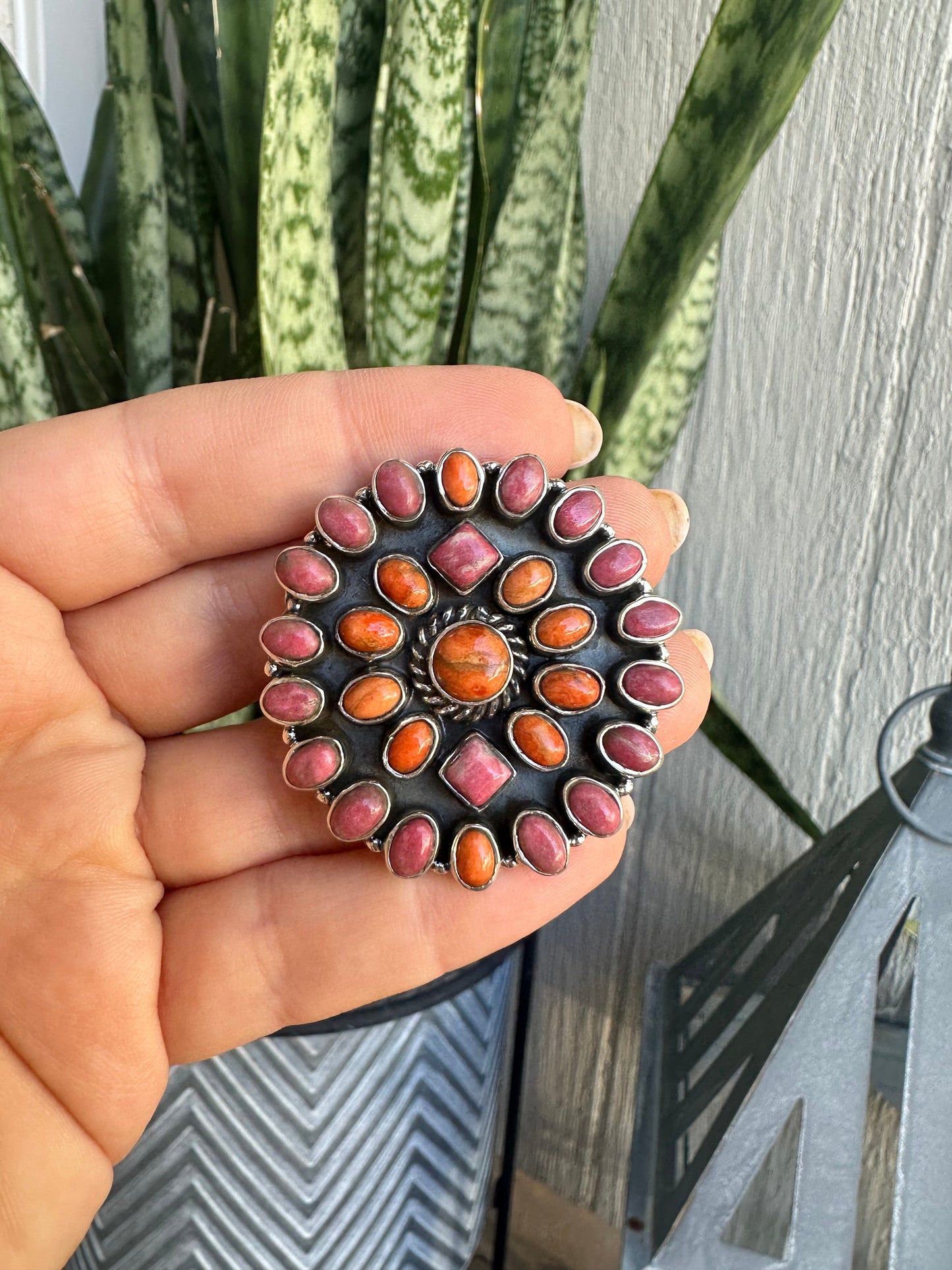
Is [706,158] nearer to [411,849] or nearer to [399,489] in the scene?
[399,489]

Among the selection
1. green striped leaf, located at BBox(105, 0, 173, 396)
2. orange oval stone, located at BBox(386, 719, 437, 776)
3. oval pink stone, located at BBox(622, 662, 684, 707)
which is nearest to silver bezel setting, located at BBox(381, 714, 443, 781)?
orange oval stone, located at BBox(386, 719, 437, 776)

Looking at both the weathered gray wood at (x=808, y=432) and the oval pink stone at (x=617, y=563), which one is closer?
the oval pink stone at (x=617, y=563)

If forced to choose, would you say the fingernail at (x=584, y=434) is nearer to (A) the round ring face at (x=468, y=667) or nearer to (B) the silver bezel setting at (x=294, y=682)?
(A) the round ring face at (x=468, y=667)

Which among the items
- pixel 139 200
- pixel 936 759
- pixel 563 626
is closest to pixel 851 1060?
pixel 936 759

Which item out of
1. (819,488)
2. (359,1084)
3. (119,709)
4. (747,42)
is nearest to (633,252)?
(747,42)

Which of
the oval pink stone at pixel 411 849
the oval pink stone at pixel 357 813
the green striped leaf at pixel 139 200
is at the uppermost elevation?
the green striped leaf at pixel 139 200

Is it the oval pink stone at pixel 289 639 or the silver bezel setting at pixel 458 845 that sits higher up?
the oval pink stone at pixel 289 639

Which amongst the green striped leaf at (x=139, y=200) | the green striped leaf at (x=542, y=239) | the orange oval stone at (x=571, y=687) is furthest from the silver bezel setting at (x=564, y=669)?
the green striped leaf at (x=139, y=200)
